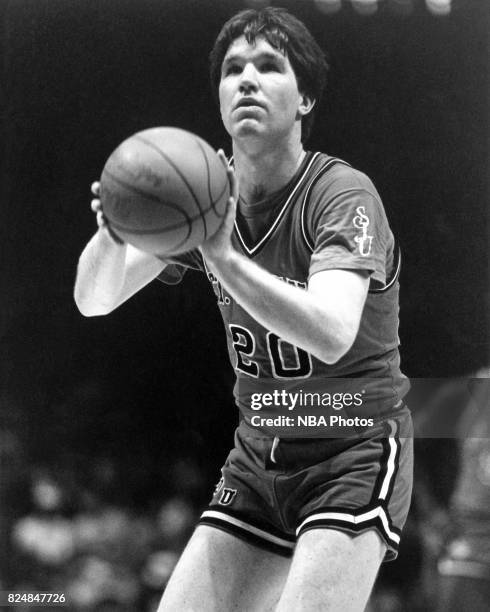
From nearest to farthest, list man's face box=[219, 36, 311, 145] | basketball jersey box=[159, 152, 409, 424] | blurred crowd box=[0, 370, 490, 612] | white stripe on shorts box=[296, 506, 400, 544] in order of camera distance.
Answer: white stripe on shorts box=[296, 506, 400, 544] < basketball jersey box=[159, 152, 409, 424] < man's face box=[219, 36, 311, 145] < blurred crowd box=[0, 370, 490, 612]

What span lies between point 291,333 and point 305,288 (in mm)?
497

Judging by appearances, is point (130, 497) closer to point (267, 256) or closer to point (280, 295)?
point (267, 256)

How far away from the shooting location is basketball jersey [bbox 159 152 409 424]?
2537 mm

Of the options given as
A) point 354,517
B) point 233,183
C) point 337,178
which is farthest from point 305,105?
point 354,517

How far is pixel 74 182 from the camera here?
3.78m

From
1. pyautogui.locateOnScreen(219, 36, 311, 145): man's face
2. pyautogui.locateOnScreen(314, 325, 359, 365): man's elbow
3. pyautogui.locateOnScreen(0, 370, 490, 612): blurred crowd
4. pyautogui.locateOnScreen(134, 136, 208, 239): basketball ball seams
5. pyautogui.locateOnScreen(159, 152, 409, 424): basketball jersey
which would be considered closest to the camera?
pyautogui.locateOnScreen(134, 136, 208, 239): basketball ball seams

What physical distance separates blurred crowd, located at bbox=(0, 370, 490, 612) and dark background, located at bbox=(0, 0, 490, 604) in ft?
0.19

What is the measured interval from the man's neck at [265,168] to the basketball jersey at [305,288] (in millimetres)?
37

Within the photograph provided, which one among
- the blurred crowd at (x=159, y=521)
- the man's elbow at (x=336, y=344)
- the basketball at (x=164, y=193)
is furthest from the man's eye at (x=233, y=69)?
the blurred crowd at (x=159, y=521)

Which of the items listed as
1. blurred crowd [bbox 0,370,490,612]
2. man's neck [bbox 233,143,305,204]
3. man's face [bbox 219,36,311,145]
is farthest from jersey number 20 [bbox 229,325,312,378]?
blurred crowd [bbox 0,370,490,612]

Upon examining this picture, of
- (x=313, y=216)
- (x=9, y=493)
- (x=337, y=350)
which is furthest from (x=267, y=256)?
(x=9, y=493)

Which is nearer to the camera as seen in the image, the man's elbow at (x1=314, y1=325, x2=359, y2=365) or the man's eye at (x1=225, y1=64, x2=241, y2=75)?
the man's elbow at (x1=314, y1=325, x2=359, y2=365)

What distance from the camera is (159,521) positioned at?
12.2ft

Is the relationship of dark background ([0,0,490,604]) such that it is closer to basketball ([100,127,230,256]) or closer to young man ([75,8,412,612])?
young man ([75,8,412,612])
